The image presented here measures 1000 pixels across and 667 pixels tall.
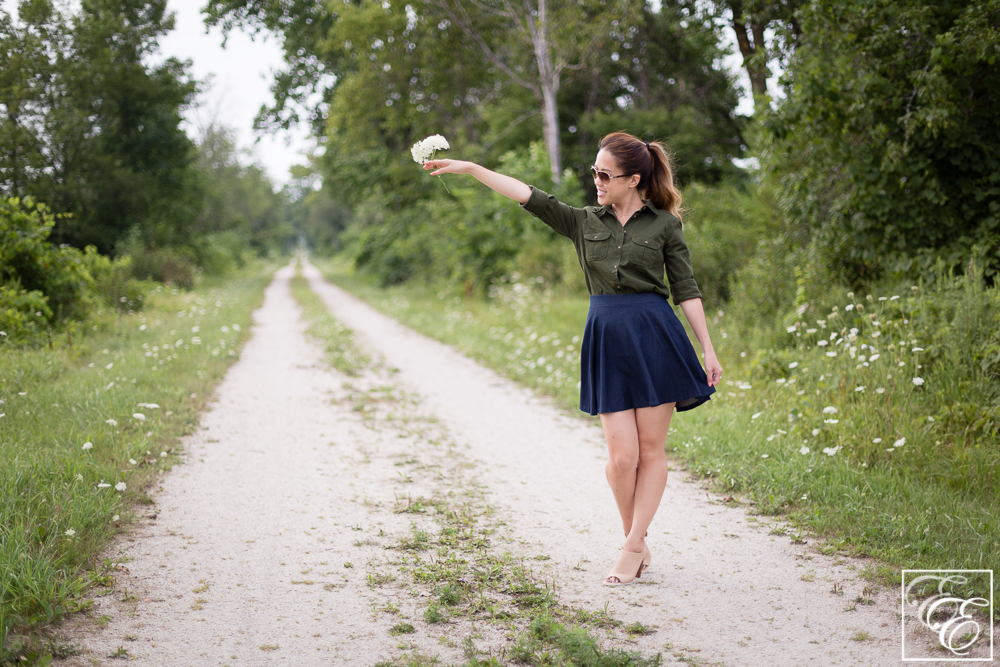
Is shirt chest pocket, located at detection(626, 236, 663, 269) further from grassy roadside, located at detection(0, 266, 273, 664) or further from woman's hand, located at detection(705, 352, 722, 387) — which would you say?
grassy roadside, located at detection(0, 266, 273, 664)

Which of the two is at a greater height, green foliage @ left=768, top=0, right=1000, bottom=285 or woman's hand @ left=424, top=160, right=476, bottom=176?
green foliage @ left=768, top=0, right=1000, bottom=285

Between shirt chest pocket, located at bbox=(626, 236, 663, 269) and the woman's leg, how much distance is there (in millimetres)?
722

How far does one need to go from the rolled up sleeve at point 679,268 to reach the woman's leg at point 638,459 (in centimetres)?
57

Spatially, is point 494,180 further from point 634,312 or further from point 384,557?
point 384,557

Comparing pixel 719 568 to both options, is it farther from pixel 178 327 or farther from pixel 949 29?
pixel 178 327

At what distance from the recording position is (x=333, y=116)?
66.3 ft

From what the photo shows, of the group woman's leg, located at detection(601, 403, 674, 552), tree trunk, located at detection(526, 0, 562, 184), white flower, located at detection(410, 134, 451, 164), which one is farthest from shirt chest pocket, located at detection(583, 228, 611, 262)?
tree trunk, located at detection(526, 0, 562, 184)

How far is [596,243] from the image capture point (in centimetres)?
335

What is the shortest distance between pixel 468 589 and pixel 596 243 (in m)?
1.82

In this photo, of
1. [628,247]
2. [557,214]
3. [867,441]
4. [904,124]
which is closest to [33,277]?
[557,214]

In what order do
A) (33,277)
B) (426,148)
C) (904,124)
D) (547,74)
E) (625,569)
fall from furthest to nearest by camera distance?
(547,74) < (33,277) < (904,124) < (426,148) < (625,569)

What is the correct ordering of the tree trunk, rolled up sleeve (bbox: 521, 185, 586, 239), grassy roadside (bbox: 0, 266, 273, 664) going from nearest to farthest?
grassy roadside (bbox: 0, 266, 273, 664) < rolled up sleeve (bbox: 521, 185, 586, 239) < the tree trunk

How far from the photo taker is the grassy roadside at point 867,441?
3672 millimetres

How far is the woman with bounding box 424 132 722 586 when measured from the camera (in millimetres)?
3297
